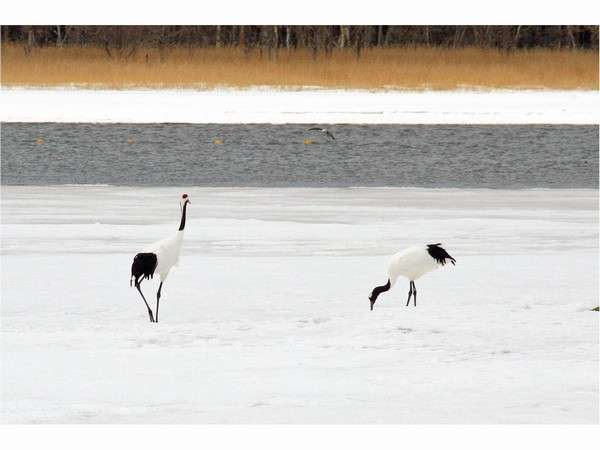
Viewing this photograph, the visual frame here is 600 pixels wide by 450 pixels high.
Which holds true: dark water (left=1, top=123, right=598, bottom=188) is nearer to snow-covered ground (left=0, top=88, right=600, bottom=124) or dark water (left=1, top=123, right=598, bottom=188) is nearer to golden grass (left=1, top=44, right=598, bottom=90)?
snow-covered ground (left=0, top=88, right=600, bottom=124)

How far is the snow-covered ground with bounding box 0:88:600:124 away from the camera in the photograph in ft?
54.6

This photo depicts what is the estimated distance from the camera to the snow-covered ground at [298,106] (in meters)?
16.7

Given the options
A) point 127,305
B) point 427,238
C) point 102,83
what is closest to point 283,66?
point 102,83

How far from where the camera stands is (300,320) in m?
6.22

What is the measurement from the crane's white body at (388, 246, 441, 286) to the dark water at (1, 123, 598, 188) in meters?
5.67

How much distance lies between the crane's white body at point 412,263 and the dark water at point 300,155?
18.6ft

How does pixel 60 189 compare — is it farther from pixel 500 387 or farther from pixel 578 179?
pixel 500 387

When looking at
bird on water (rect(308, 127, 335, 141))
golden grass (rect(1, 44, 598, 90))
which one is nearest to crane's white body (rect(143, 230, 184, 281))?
bird on water (rect(308, 127, 335, 141))

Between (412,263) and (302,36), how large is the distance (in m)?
17.1

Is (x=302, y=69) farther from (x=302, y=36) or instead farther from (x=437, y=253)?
(x=437, y=253)

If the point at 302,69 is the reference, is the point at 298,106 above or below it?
above

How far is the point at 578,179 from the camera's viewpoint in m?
12.6

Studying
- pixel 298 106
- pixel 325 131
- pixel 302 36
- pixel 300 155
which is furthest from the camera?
pixel 302 36

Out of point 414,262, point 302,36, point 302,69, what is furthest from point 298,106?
point 414,262
